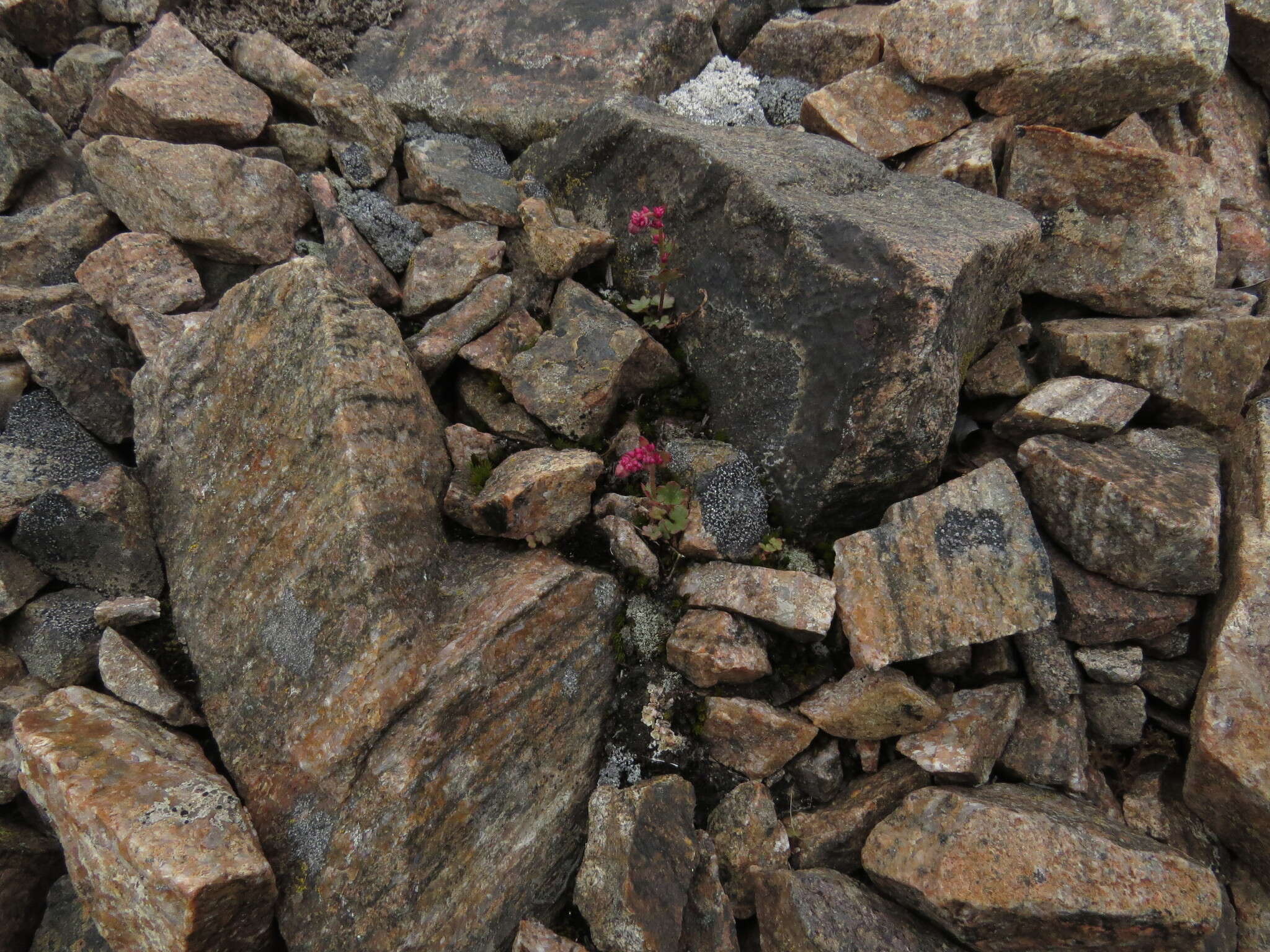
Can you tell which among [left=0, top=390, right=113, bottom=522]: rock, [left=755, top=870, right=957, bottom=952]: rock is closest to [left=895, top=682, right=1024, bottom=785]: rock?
[left=755, top=870, right=957, bottom=952]: rock

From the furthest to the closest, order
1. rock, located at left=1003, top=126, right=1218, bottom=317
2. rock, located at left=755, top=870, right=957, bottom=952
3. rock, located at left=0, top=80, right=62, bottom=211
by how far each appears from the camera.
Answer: rock, located at left=0, top=80, right=62, bottom=211
rock, located at left=1003, top=126, right=1218, bottom=317
rock, located at left=755, top=870, right=957, bottom=952

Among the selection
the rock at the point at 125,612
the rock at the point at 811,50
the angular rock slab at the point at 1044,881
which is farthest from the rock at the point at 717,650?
the rock at the point at 811,50

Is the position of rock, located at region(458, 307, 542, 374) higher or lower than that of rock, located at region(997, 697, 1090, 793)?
higher

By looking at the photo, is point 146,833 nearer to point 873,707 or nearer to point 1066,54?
point 873,707

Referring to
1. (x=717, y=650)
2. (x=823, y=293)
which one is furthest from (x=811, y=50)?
(x=717, y=650)

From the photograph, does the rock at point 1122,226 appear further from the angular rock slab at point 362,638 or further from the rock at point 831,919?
the rock at point 831,919

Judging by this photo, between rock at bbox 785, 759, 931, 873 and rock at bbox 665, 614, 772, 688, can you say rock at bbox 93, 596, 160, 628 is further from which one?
rock at bbox 785, 759, 931, 873

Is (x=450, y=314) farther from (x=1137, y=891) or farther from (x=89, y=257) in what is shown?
(x=1137, y=891)
